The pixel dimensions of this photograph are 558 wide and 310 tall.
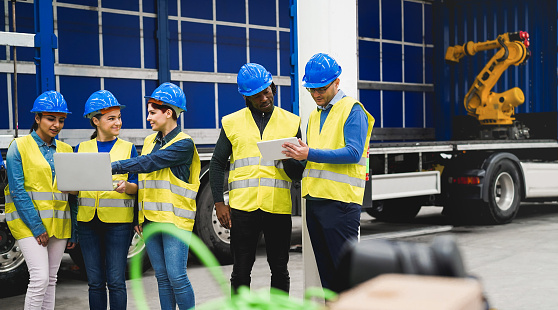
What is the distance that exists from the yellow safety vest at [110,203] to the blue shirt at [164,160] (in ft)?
0.85

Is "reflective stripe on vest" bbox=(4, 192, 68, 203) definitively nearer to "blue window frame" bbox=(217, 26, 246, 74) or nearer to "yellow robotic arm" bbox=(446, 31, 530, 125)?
"blue window frame" bbox=(217, 26, 246, 74)

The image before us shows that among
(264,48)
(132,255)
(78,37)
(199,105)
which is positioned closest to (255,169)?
(132,255)

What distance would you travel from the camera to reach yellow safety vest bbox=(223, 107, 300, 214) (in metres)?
3.62

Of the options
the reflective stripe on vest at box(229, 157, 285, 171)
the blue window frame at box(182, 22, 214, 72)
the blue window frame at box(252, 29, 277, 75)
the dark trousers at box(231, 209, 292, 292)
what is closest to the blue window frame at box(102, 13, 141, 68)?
the blue window frame at box(182, 22, 214, 72)

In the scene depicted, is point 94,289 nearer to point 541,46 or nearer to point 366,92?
point 366,92

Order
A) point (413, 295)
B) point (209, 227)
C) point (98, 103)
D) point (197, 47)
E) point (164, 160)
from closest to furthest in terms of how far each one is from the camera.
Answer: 1. point (413, 295)
2. point (164, 160)
3. point (98, 103)
4. point (209, 227)
5. point (197, 47)

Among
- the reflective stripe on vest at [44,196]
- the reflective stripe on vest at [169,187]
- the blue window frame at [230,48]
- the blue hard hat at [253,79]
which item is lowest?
the reflective stripe on vest at [44,196]

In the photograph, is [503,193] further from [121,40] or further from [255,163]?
[255,163]

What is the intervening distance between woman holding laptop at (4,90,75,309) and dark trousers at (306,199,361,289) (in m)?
1.48

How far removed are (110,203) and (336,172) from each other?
1.33m

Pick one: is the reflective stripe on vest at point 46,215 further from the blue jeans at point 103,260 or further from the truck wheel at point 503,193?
the truck wheel at point 503,193

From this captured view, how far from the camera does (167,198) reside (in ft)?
11.5

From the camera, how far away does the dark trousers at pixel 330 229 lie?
11.2 feet

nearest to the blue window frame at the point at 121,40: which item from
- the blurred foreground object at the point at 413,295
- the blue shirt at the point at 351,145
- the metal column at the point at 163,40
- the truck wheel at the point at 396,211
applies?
the metal column at the point at 163,40
